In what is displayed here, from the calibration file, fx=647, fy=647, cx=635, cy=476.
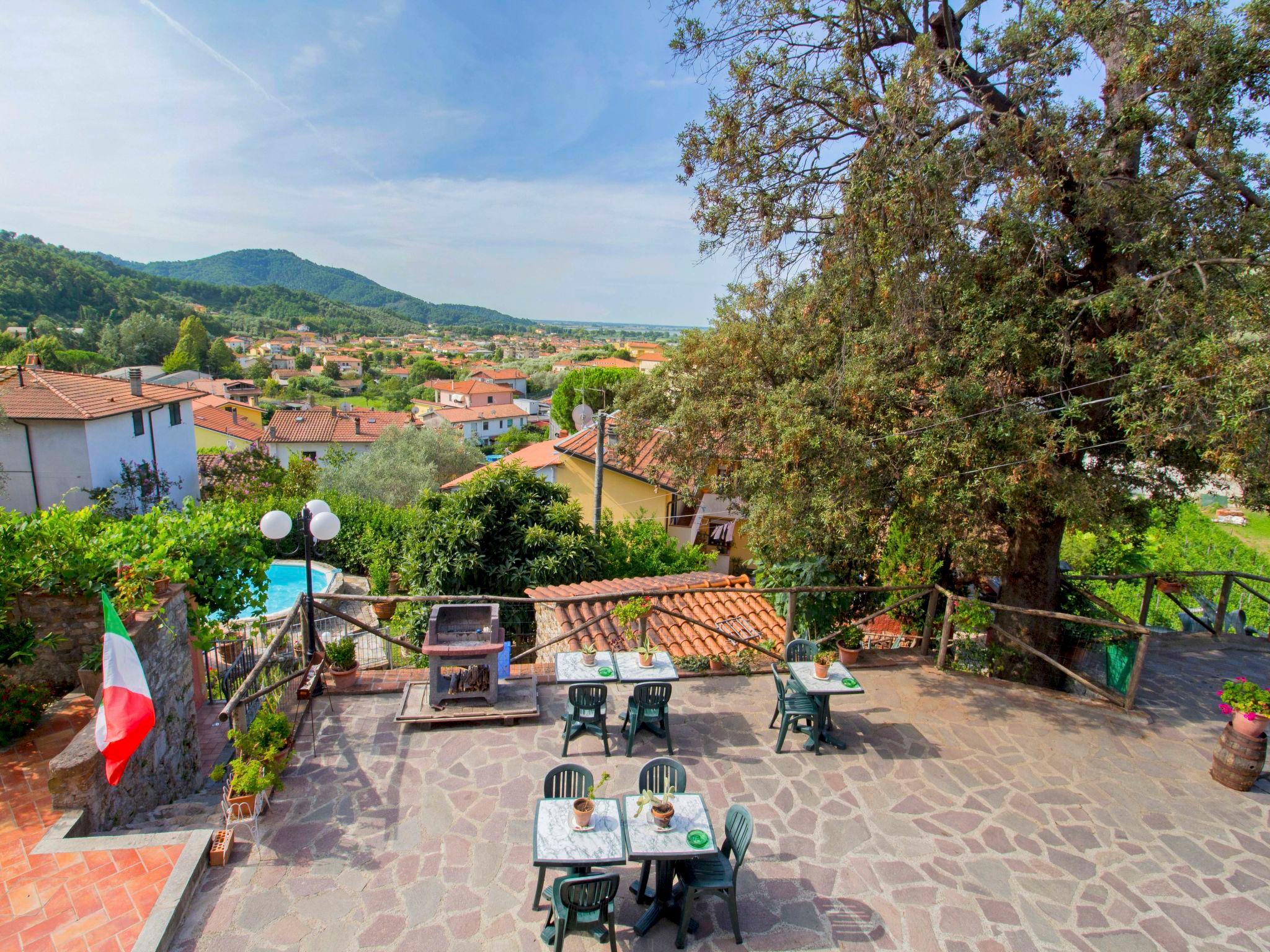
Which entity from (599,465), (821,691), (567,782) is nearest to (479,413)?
(599,465)

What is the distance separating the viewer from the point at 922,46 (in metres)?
6.94

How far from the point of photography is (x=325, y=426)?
49688 millimetres

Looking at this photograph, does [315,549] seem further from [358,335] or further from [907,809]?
[358,335]

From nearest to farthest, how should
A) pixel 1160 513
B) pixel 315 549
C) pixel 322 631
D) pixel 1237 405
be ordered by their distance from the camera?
pixel 1237 405 → pixel 1160 513 → pixel 322 631 → pixel 315 549

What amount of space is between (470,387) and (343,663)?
84263mm

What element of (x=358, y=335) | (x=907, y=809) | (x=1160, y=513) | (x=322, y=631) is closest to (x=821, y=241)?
(x=1160, y=513)

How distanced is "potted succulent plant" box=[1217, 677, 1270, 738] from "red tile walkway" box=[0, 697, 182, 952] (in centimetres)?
967

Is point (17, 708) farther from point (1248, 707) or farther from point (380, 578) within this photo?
point (380, 578)

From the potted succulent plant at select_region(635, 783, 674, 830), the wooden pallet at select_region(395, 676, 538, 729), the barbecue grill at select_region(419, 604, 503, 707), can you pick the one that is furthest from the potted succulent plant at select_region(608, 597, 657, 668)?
the potted succulent plant at select_region(635, 783, 674, 830)

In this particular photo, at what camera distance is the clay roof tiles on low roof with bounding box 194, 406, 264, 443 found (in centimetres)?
4256

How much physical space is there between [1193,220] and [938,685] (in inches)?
235

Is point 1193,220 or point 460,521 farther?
point 460,521

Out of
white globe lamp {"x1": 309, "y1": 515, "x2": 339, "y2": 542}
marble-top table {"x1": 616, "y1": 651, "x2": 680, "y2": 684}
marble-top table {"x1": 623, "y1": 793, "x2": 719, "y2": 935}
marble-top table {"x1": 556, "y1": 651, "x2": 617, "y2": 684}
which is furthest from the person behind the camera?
white globe lamp {"x1": 309, "y1": 515, "x2": 339, "y2": 542}

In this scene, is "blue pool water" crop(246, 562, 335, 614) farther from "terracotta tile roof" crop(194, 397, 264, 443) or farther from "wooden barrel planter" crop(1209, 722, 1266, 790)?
"terracotta tile roof" crop(194, 397, 264, 443)
